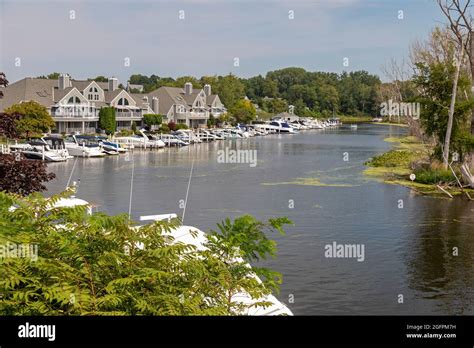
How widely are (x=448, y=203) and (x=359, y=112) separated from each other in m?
123

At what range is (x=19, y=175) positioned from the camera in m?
16.4

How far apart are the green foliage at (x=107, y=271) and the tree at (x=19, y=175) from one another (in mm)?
9943

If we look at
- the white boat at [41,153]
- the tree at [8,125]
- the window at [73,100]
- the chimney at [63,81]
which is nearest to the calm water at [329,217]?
the white boat at [41,153]

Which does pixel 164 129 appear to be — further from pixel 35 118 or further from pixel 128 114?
pixel 35 118

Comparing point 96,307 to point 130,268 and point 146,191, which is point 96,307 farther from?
point 146,191

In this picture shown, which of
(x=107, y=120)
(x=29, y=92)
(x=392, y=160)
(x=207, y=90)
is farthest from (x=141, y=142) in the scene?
(x=207, y=90)

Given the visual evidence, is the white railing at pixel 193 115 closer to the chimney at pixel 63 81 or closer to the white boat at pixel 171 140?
the chimney at pixel 63 81

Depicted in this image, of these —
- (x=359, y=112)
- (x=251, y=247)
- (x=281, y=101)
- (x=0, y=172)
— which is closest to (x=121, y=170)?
(x=0, y=172)

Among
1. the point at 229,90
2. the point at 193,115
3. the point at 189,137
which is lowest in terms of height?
the point at 189,137

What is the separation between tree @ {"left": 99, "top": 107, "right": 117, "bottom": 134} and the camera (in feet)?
225

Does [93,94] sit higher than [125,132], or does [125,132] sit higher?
[93,94]

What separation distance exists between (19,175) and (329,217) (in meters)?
12.4

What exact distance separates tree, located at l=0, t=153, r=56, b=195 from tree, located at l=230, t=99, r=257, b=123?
3488 inches

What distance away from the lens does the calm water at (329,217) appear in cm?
1460
